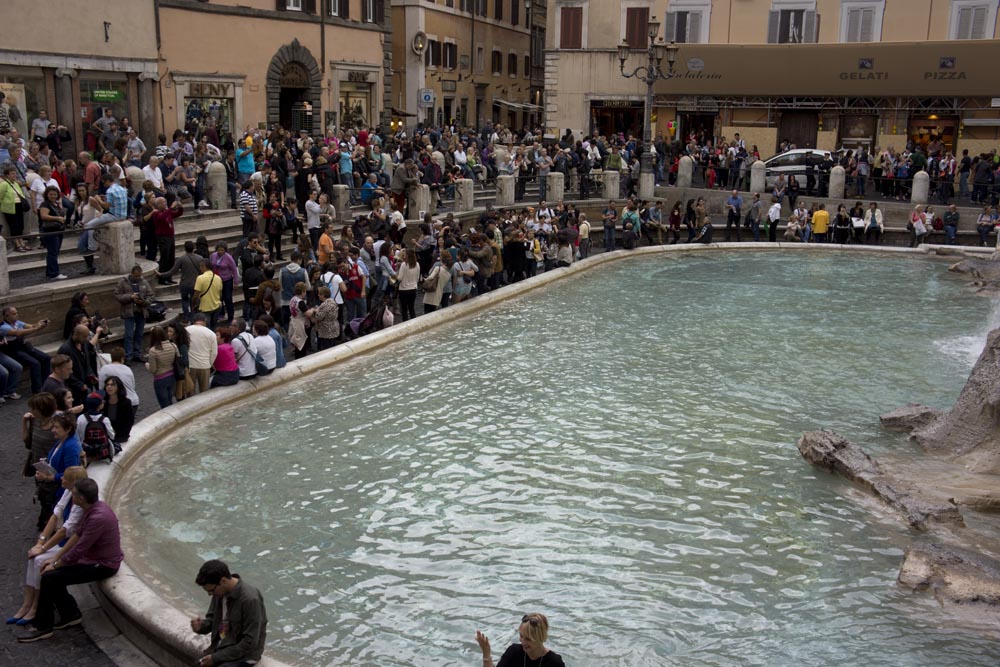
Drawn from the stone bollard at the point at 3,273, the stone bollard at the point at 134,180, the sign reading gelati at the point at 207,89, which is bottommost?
the stone bollard at the point at 3,273

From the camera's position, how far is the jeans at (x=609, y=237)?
2700 centimetres

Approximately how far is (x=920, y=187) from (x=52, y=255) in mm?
24337

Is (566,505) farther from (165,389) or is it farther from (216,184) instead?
(216,184)

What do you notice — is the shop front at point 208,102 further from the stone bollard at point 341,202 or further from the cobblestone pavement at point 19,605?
the cobblestone pavement at point 19,605

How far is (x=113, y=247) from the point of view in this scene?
1606 centimetres

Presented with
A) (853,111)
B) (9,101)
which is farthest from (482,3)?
(9,101)

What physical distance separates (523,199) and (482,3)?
20.8 metres

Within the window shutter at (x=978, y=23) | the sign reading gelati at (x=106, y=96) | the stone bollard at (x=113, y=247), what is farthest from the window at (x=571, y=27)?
the stone bollard at (x=113, y=247)

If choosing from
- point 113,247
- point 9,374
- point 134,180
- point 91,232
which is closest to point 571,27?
point 134,180

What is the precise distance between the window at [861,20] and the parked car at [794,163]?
301 inches

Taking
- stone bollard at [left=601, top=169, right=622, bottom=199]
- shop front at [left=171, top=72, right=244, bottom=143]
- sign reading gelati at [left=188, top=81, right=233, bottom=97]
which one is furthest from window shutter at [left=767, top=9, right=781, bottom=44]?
sign reading gelati at [left=188, top=81, right=233, bottom=97]

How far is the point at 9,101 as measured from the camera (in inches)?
915

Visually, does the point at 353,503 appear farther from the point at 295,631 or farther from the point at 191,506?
the point at 295,631

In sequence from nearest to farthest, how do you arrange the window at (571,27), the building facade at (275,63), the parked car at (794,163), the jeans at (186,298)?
the jeans at (186,298) < the building facade at (275,63) < the parked car at (794,163) < the window at (571,27)
